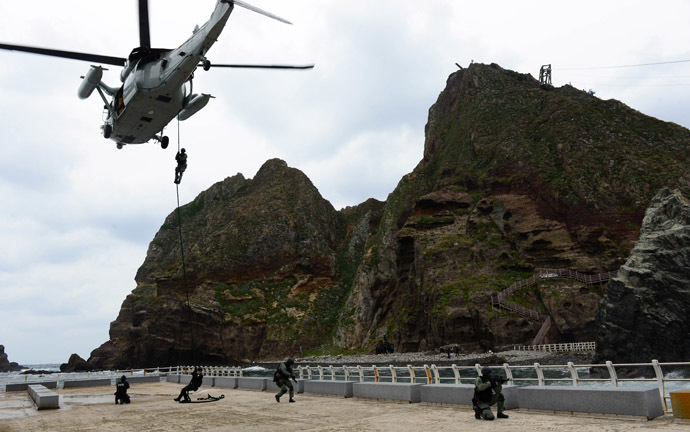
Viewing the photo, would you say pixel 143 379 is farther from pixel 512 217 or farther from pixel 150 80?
pixel 512 217

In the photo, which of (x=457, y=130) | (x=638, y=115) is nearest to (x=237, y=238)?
(x=457, y=130)

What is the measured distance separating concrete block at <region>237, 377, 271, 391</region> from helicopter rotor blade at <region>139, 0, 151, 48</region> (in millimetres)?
16982

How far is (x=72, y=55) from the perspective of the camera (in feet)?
66.3

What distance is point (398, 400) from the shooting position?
55.5 feet

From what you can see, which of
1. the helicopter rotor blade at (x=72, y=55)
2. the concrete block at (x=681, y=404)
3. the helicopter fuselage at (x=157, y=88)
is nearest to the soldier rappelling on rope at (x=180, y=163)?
the helicopter fuselage at (x=157, y=88)

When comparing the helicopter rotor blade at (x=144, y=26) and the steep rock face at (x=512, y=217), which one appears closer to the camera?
the helicopter rotor blade at (x=144, y=26)

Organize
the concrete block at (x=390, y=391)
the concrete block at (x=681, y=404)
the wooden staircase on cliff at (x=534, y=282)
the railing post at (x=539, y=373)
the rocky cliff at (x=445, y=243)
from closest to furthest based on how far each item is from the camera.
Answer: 1. the concrete block at (x=681, y=404)
2. the railing post at (x=539, y=373)
3. the concrete block at (x=390, y=391)
4. the wooden staircase on cliff at (x=534, y=282)
5. the rocky cliff at (x=445, y=243)

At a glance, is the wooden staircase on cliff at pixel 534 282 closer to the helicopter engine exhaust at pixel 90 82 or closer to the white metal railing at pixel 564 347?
the white metal railing at pixel 564 347

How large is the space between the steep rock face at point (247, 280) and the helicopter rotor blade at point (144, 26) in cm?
8578

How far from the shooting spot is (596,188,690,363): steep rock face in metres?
44.6

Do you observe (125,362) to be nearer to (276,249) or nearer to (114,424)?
(276,249)

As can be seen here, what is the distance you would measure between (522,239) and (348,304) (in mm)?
46776

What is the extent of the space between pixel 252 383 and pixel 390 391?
11749mm

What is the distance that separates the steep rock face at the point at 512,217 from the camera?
72625mm
